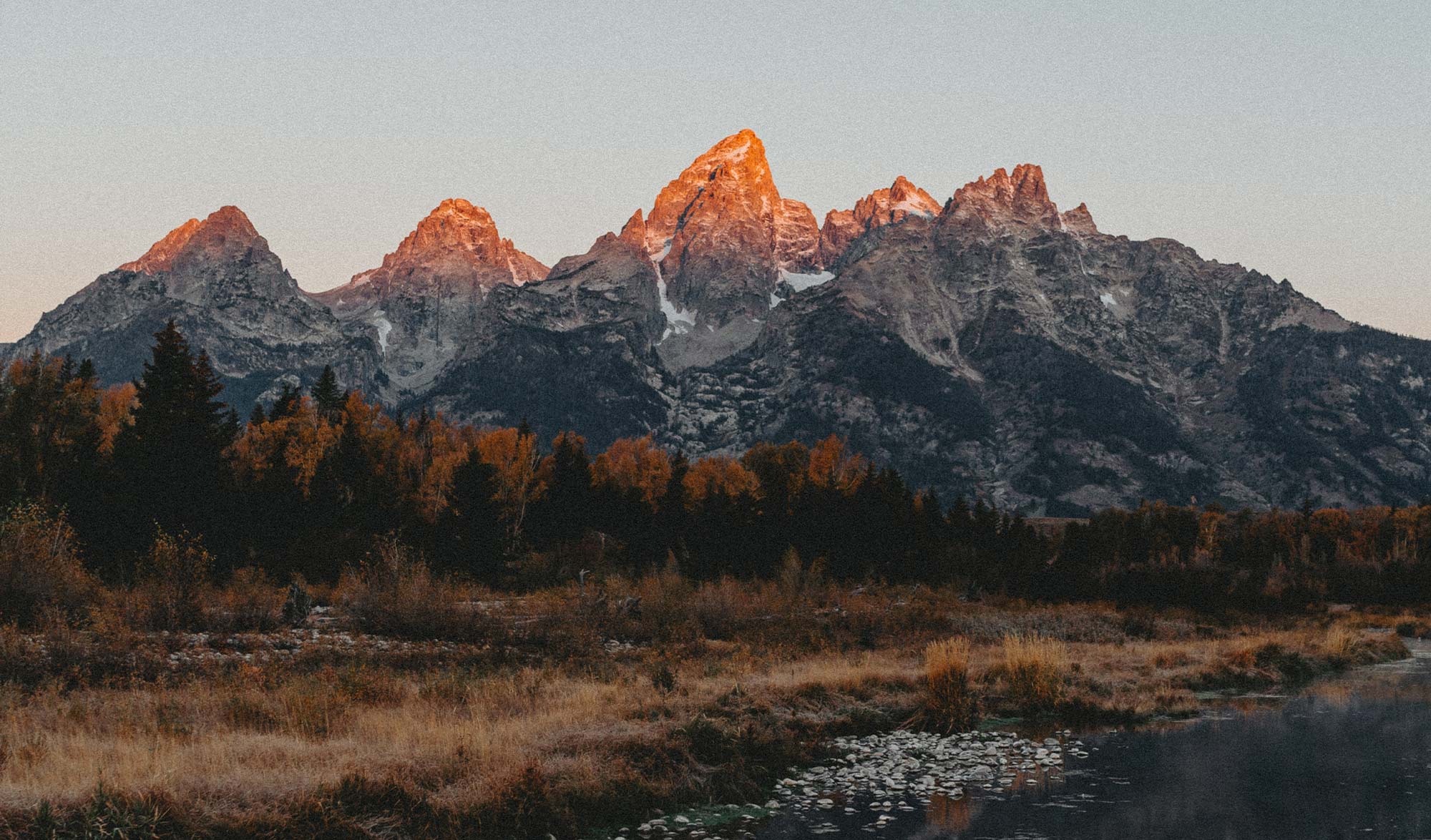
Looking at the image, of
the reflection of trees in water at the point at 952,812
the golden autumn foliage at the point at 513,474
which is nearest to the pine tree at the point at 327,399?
the golden autumn foliage at the point at 513,474

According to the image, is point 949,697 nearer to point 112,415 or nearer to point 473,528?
point 473,528

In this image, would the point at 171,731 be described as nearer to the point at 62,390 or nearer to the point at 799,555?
the point at 62,390

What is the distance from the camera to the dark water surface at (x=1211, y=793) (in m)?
21.0

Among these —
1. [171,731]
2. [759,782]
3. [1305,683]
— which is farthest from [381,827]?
[1305,683]

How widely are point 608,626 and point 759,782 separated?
79.7 ft

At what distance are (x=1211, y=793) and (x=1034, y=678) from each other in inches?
436

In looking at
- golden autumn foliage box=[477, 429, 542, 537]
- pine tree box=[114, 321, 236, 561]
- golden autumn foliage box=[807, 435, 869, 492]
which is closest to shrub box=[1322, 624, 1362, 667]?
golden autumn foliage box=[807, 435, 869, 492]

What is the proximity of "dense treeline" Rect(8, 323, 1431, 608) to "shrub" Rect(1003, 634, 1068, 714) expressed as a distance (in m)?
37.1

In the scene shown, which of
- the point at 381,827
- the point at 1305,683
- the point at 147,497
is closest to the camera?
the point at 381,827

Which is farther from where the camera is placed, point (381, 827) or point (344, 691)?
point (344, 691)

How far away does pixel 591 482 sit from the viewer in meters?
101

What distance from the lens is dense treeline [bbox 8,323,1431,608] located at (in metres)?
60.7

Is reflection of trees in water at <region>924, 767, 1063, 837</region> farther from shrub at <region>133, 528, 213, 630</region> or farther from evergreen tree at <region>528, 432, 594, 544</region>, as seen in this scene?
evergreen tree at <region>528, 432, 594, 544</region>

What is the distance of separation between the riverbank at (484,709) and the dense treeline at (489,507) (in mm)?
16288
